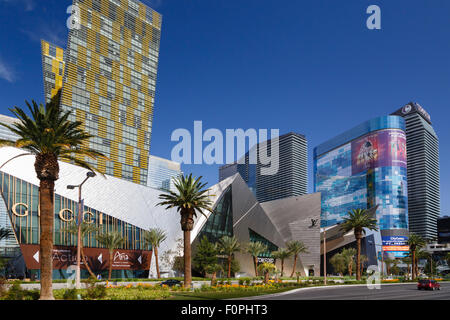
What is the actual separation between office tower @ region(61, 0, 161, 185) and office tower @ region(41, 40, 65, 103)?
2019 cm

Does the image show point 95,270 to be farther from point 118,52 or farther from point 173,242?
point 118,52

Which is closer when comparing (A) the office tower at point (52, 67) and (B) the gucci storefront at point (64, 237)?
(B) the gucci storefront at point (64, 237)

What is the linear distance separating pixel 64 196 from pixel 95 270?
37.8 feet

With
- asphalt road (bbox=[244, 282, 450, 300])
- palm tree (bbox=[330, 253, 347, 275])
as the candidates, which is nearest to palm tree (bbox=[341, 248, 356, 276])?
palm tree (bbox=[330, 253, 347, 275])

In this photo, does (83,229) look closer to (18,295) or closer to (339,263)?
(18,295)

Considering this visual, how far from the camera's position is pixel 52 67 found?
148625 millimetres

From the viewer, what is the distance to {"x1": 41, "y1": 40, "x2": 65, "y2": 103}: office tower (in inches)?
5704

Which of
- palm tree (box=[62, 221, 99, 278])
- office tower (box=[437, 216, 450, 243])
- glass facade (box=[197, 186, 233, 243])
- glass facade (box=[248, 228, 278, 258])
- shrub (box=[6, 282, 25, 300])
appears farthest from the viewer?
office tower (box=[437, 216, 450, 243])

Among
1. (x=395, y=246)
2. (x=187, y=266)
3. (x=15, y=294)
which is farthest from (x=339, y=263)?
(x=395, y=246)

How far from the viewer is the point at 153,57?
154m

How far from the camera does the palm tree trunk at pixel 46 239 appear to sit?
2583 cm

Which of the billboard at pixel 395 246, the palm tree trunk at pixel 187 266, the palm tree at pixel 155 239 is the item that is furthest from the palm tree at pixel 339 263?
the billboard at pixel 395 246

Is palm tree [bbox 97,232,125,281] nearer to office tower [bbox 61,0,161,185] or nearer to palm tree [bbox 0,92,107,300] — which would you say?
palm tree [bbox 0,92,107,300]

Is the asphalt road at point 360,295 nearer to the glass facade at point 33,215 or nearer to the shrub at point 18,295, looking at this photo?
the shrub at point 18,295
